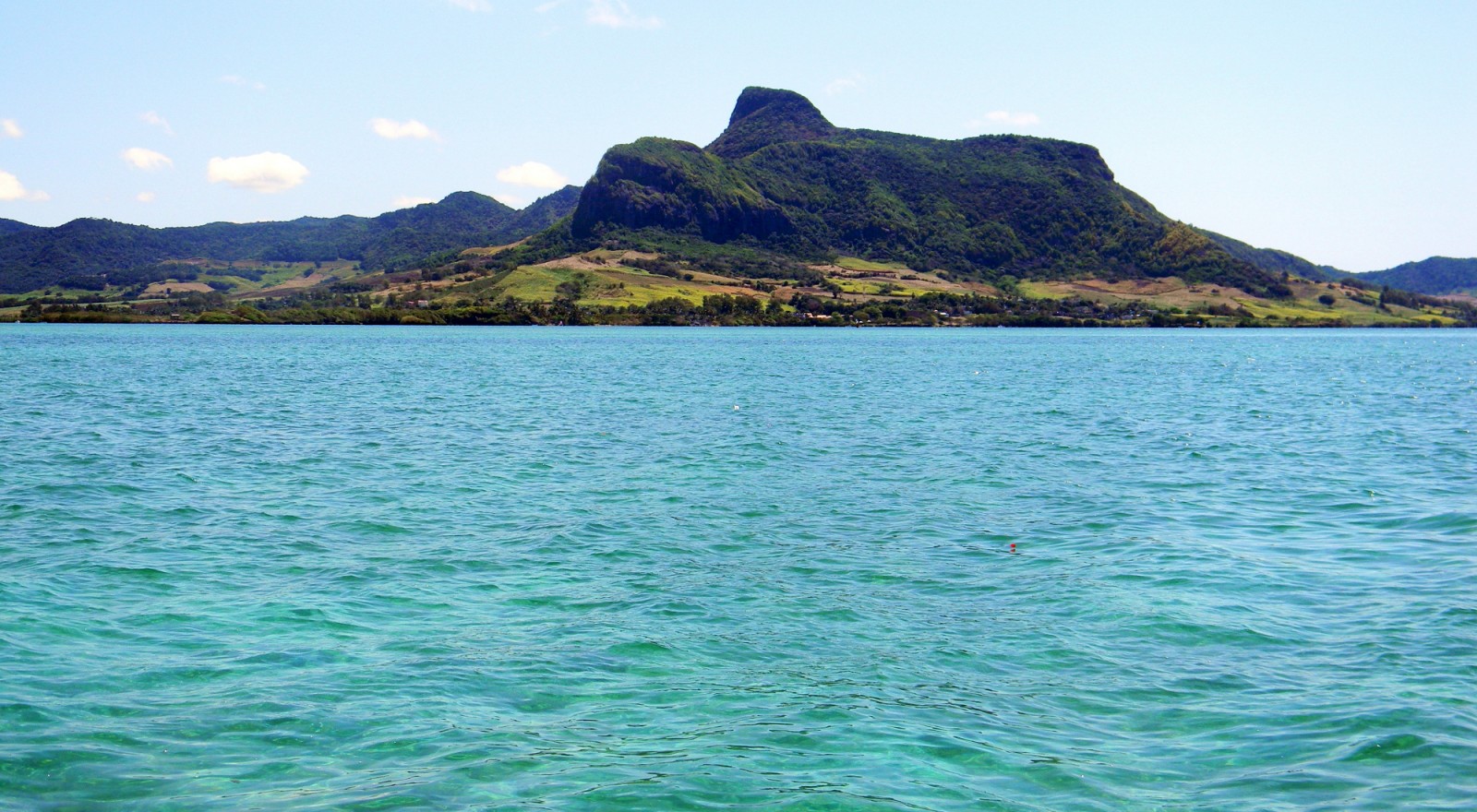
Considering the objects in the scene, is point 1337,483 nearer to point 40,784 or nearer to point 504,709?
point 504,709

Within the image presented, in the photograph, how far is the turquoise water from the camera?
35.0 ft

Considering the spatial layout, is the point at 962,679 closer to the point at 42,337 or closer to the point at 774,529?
the point at 774,529

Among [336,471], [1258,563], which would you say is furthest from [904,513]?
[336,471]

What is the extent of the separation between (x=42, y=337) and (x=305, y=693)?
17656 cm

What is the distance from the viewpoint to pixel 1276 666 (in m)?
14.1

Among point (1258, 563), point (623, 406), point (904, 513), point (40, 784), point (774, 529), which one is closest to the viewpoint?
point (40, 784)

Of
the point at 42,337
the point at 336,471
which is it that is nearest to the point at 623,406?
the point at 336,471

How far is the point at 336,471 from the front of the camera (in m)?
31.9

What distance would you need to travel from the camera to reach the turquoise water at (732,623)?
35.0ft

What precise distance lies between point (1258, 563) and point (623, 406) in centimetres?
3861

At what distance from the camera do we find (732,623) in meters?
16.1

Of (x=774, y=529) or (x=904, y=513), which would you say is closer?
(x=774, y=529)

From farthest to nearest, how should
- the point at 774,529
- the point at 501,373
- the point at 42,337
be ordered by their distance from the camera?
1. the point at 42,337
2. the point at 501,373
3. the point at 774,529

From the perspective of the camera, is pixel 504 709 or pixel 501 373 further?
pixel 501 373
